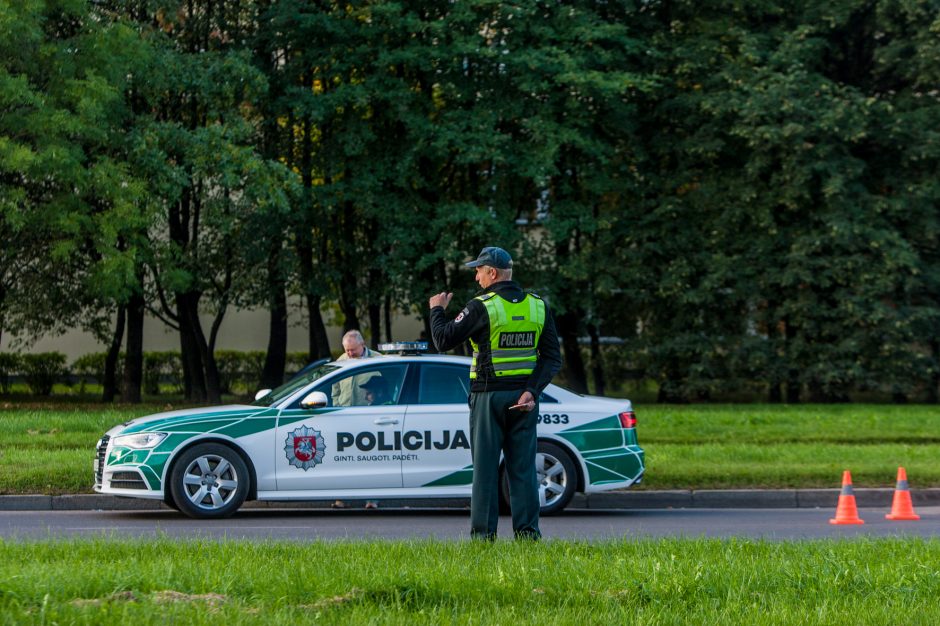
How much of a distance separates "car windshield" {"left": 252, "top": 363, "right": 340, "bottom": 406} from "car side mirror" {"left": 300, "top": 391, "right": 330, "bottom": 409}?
0.21 meters

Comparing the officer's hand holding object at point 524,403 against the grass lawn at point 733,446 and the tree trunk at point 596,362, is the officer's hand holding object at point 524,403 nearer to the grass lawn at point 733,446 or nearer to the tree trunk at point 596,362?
the grass lawn at point 733,446

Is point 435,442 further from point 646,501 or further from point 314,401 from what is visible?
point 646,501

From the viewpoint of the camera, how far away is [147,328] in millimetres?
43656

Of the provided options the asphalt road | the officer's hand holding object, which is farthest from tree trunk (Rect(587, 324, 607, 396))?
the officer's hand holding object

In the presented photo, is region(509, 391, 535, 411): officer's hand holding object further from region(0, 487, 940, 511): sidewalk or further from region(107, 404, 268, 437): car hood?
region(0, 487, 940, 511): sidewalk

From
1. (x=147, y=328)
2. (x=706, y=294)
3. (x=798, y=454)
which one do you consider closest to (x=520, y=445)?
(x=798, y=454)

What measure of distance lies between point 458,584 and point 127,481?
21.4 feet

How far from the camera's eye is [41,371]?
39.9m

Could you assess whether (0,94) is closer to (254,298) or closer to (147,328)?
(254,298)

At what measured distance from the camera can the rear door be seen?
13.1 m

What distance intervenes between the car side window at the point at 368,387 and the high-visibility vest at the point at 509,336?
14.4 feet

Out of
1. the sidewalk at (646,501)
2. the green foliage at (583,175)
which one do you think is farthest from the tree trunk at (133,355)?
the sidewalk at (646,501)

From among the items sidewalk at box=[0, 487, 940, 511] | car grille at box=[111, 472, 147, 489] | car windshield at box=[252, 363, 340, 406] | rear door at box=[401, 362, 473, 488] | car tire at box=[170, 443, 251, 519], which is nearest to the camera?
car grille at box=[111, 472, 147, 489]

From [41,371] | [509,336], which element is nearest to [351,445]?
[509,336]
